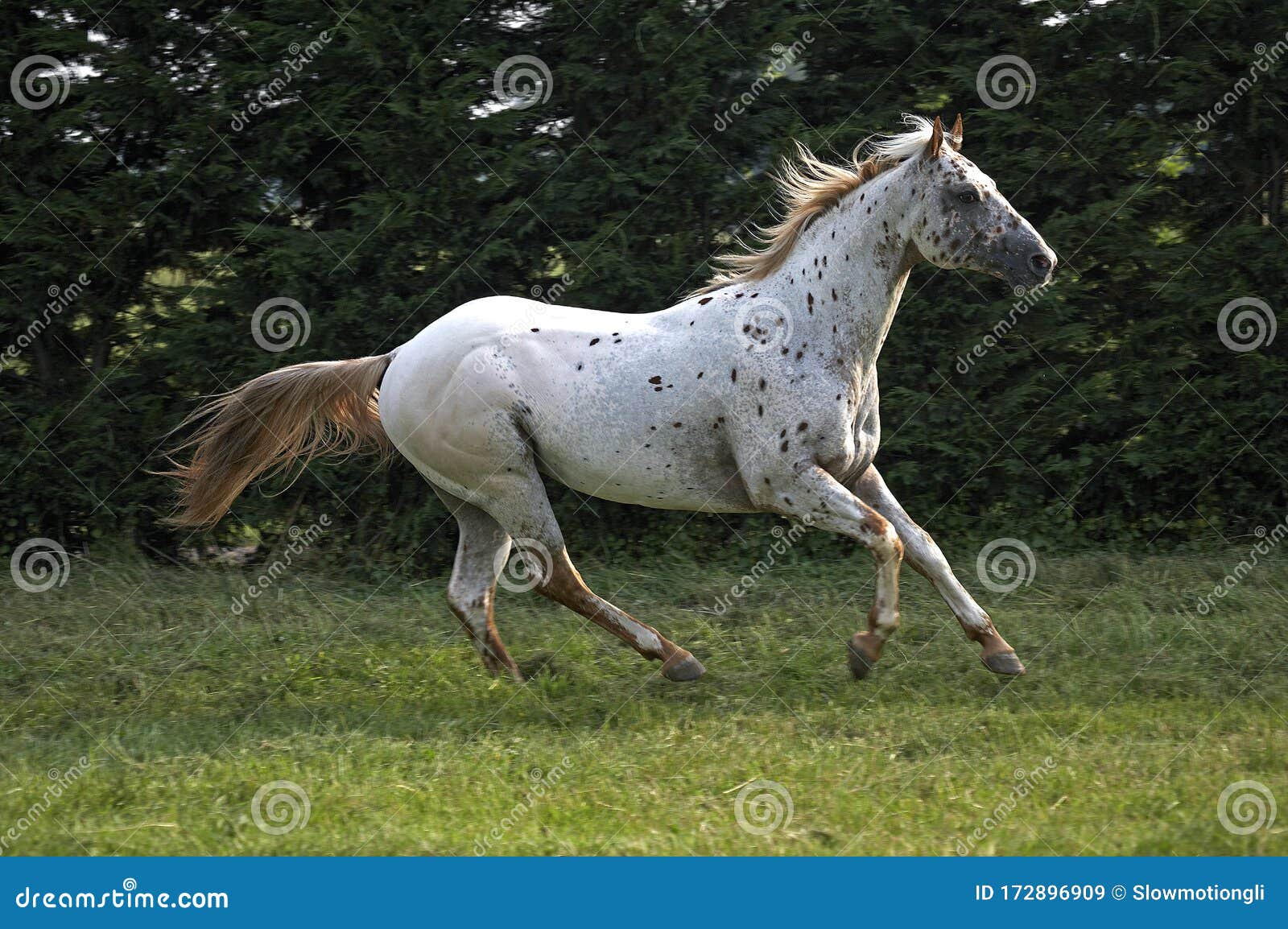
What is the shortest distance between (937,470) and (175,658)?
400 centimetres

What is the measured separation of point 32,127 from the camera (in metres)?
6.85

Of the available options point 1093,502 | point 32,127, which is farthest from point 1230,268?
point 32,127

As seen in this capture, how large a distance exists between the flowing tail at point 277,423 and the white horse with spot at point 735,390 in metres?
0.18

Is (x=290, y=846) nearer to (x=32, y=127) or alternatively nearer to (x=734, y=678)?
(x=734, y=678)

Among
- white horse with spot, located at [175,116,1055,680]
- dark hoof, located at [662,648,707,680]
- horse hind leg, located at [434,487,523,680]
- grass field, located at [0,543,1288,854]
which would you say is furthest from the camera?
horse hind leg, located at [434,487,523,680]

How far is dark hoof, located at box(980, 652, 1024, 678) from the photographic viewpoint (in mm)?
4711

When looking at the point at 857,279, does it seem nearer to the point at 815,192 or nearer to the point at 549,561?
the point at 815,192

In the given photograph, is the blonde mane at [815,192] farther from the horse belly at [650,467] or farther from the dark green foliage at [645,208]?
the dark green foliage at [645,208]

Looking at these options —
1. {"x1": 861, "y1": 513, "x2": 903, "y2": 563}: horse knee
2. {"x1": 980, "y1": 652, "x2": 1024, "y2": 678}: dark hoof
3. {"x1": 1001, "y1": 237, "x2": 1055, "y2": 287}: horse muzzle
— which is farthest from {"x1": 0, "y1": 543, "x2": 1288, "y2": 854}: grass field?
{"x1": 1001, "y1": 237, "x2": 1055, "y2": 287}: horse muzzle

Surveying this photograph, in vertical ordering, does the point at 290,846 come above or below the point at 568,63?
below

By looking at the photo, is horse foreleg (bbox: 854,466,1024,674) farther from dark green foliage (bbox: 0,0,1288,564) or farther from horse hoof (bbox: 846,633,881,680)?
dark green foliage (bbox: 0,0,1288,564)

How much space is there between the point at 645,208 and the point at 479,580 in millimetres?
2610

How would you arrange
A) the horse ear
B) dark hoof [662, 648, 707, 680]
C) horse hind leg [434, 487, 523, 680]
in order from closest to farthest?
the horse ear
dark hoof [662, 648, 707, 680]
horse hind leg [434, 487, 523, 680]

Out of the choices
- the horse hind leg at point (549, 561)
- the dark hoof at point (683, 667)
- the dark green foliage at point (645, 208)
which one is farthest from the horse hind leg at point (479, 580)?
the dark green foliage at point (645, 208)
